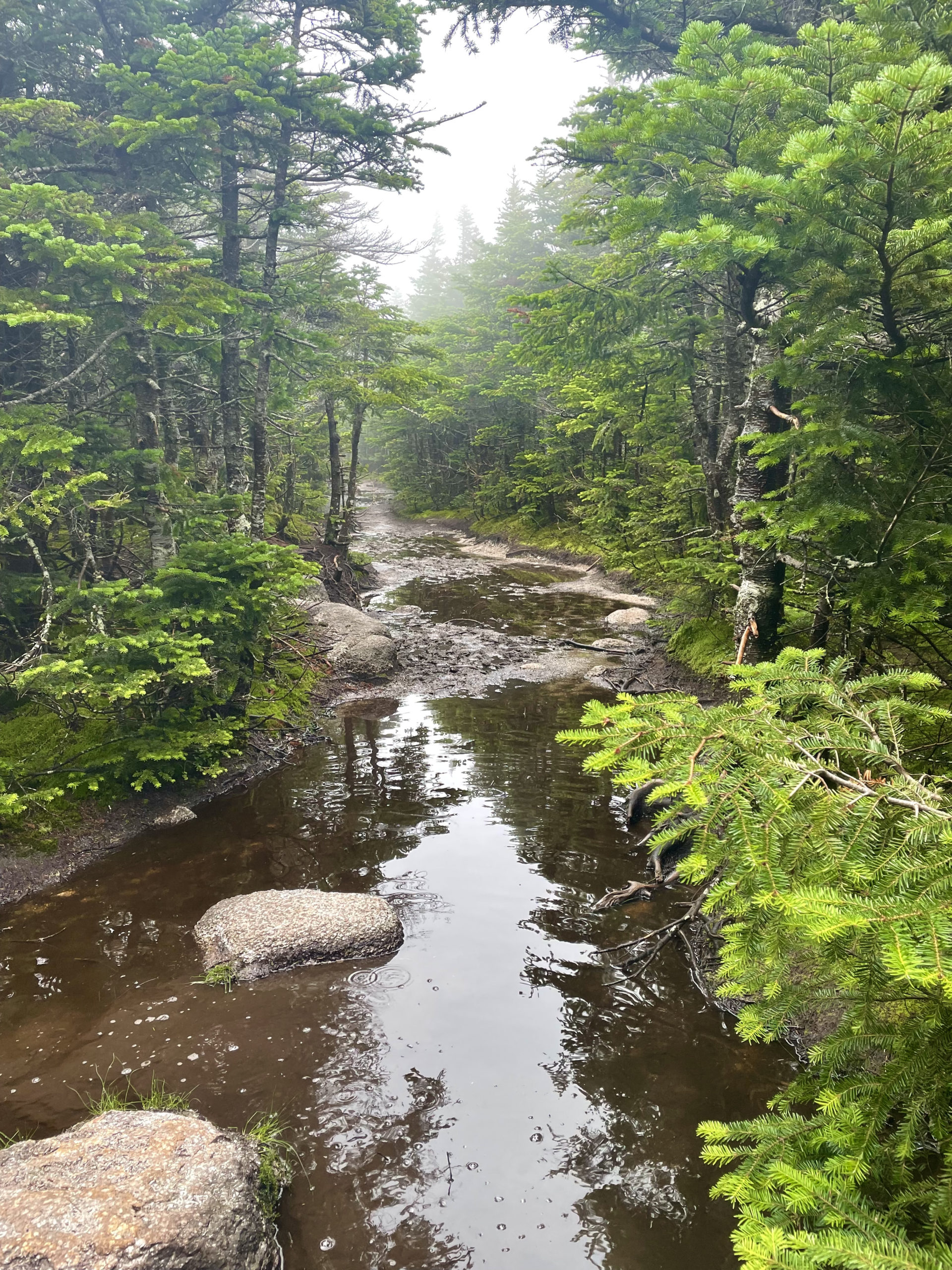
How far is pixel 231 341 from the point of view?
12.6 m

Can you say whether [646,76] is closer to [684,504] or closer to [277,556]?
[684,504]

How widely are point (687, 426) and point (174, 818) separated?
A: 17006mm

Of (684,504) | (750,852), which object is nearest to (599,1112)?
(750,852)

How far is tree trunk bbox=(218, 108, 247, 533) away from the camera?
11.9 meters

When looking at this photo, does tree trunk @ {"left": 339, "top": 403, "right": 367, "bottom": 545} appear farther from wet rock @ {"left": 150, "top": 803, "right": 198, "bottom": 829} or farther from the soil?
wet rock @ {"left": 150, "top": 803, "right": 198, "bottom": 829}

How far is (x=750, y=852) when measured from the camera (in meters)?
2.26

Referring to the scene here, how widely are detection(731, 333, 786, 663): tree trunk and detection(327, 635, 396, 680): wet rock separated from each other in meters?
8.38

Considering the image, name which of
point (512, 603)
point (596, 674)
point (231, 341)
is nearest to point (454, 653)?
point (596, 674)

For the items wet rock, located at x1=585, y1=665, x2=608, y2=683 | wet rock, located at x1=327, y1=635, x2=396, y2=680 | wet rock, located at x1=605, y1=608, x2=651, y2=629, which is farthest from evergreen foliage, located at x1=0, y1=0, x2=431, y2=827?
wet rock, located at x1=605, y1=608, x2=651, y2=629

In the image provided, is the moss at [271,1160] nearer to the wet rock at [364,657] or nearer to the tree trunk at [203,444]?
the wet rock at [364,657]

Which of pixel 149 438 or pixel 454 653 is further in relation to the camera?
pixel 454 653

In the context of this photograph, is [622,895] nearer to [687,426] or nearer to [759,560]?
[759,560]

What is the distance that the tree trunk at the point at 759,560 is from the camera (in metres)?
7.31

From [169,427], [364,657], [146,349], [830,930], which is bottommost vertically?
[364,657]
